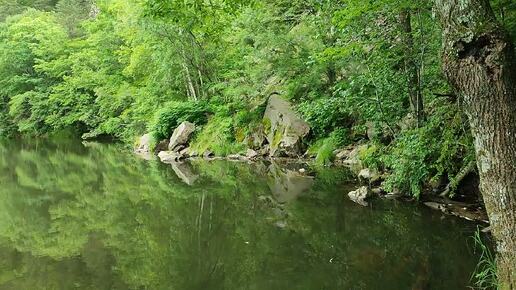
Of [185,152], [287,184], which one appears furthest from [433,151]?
[185,152]

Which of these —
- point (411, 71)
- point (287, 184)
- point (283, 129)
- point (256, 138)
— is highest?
point (411, 71)

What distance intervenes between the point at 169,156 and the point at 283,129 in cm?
548

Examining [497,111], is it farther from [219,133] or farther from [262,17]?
[219,133]

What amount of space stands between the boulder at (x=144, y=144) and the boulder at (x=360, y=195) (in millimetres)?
14866

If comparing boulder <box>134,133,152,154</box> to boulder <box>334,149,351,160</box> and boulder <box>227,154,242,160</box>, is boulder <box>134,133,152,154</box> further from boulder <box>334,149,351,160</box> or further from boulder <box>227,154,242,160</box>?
boulder <box>334,149,351,160</box>

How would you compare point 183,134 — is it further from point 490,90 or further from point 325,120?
point 490,90

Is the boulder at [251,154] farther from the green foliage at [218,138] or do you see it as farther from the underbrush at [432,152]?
the underbrush at [432,152]

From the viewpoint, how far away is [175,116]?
878 inches

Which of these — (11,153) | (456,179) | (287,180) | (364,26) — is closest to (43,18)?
(11,153)

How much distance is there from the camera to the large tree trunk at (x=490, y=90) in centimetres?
338

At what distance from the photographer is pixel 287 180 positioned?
12.9 metres

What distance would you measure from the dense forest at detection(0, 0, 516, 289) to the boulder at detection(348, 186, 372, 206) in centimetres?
49

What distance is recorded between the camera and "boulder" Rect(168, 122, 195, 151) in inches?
829

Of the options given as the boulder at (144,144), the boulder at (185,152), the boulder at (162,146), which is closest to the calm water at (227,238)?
the boulder at (185,152)
